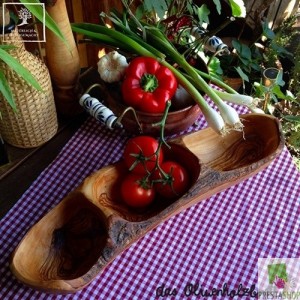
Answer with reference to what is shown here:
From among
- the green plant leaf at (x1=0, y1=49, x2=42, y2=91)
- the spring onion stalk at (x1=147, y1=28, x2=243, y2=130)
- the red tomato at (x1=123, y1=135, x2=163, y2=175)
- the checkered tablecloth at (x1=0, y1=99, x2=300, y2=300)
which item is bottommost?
the checkered tablecloth at (x1=0, y1=99, x2=300, y2=300)

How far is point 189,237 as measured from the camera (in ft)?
2.83

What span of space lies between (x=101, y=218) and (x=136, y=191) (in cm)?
9

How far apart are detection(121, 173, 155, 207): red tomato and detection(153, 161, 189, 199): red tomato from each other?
22 millimetres

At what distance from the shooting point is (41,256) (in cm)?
78

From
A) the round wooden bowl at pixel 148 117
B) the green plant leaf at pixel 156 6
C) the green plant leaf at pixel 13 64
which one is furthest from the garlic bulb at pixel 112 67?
the green plant leaf at pixel 13 64

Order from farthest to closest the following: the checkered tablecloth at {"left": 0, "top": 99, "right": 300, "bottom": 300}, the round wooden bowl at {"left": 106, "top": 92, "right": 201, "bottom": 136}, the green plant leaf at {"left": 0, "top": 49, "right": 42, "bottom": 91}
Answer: the round wooden bowl at {"left": 106, "top": 92, "right": 201, "bottom": 136} < the checkered tablecloth at {"left": 0, "top": 99, "right": 300, "bottom": 300} < the green plant leaf at {"left": 0, "top": 49, "right": 42, "bottom": 91}

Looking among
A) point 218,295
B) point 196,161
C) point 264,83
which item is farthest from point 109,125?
point 264,83

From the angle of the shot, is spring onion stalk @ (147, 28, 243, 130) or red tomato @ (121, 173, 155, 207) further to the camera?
spring onion stalk @ (147, 28, 243, 130)

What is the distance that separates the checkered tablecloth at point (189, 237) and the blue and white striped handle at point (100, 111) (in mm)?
87

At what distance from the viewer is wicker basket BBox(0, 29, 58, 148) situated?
0.84 metres

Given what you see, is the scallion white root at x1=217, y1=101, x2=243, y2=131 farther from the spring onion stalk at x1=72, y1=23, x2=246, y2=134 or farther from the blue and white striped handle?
the blue and white striped handle

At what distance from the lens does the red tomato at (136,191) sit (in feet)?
2.71

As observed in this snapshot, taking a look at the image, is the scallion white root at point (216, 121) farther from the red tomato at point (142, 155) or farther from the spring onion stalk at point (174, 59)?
the red tomato at point (142, 155)

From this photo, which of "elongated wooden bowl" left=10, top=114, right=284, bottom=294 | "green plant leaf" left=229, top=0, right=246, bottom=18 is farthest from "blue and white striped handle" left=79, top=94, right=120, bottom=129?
"green plant leaf" left=229, top=0, right=246, bottom=18
